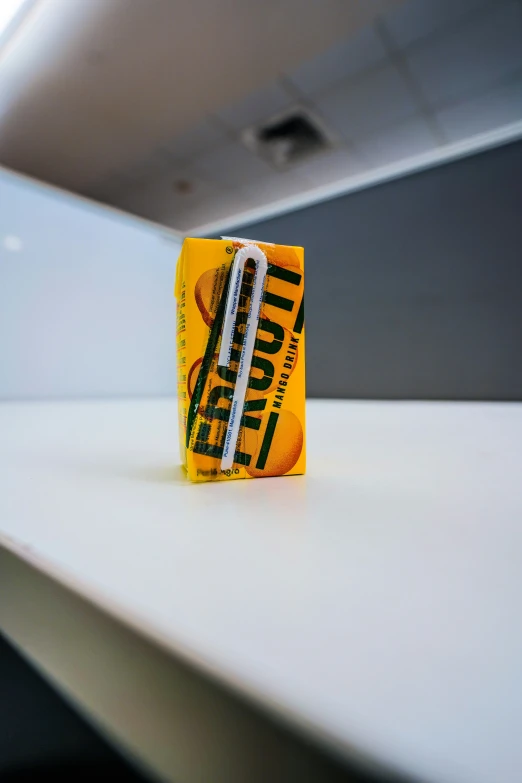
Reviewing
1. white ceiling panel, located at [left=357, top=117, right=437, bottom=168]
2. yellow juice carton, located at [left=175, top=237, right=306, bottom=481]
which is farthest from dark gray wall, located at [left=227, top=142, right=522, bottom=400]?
yellow juice carton, located at [left=175, top=237, right=306, bottom=481]

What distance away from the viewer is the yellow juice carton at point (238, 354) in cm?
41

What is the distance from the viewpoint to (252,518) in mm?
319

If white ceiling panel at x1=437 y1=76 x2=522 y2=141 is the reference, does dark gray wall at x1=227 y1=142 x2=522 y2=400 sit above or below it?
below

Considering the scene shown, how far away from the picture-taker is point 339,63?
5.78ft

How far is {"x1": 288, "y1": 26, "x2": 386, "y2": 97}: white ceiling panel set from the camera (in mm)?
1654

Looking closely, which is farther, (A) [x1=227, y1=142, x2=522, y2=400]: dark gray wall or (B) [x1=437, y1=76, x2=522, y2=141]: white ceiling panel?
(A) [x1=227, y1=142, x2=522, y2=400]: dark gray wall

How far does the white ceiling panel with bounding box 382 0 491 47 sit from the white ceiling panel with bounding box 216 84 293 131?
0.53 metres

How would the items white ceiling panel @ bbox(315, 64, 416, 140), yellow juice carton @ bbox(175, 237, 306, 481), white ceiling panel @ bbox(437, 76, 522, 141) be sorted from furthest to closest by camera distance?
white ceiling panel @ bbox(437, 76, 522, 141) < white ceiling panel @ bbox(315, 64, 416, 140) < yellow juice carton @ bbox(175, 237, 306, 481)

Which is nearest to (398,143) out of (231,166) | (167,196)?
(231,166)

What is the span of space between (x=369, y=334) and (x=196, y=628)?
8.72 ft

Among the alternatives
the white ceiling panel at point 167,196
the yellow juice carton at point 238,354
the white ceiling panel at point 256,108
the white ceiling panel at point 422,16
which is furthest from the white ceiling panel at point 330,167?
the yellow juice carton at point 238,354

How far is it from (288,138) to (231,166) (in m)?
0.43

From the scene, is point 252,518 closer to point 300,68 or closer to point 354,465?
point 354,465

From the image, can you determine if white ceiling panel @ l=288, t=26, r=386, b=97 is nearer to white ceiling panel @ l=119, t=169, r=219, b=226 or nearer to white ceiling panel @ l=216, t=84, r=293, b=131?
white ceiling panel @ l=216, t=84, r=293, b=131
